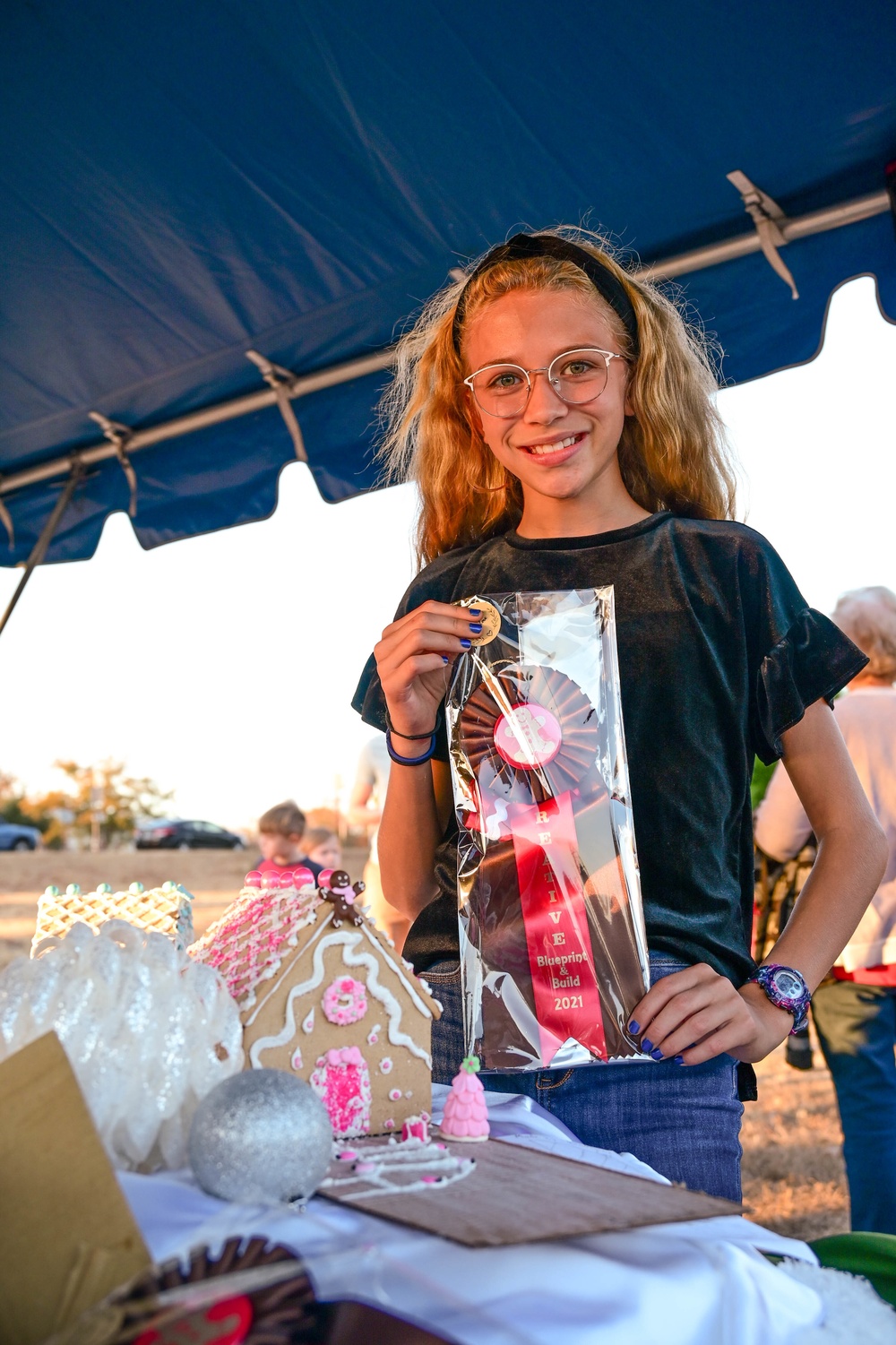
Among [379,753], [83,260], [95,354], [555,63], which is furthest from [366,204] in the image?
[379,753]

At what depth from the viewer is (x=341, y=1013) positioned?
27.6 inches

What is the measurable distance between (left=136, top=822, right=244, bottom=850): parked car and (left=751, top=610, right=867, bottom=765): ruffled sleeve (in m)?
24.8

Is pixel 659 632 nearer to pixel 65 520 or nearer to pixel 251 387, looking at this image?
pixel 251 387

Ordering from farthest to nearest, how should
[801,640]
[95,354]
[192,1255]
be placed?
[95,354] < [801,640] < [192,1255]

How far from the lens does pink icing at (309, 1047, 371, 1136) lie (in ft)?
2.26

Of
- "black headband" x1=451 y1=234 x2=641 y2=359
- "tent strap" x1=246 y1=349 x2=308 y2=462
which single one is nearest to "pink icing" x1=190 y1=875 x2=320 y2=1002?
"black headband" x1=451 y1=234 x2=641 y2=359

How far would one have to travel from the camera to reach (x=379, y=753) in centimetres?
422

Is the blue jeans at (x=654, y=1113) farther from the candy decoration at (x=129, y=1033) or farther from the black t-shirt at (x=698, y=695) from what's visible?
the candy decoration at (x=129, y=1033)

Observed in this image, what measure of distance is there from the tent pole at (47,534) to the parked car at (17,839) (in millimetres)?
23826

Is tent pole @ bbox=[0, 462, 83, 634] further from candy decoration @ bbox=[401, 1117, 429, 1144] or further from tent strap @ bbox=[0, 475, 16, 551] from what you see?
candy decoration @ bbox=[401, 1117, 429, 1144]

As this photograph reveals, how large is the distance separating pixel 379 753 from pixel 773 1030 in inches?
132

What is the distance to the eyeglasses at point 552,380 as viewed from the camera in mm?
1087

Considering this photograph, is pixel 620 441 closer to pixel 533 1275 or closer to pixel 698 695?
pixel 698 695

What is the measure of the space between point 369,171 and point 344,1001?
153cm
